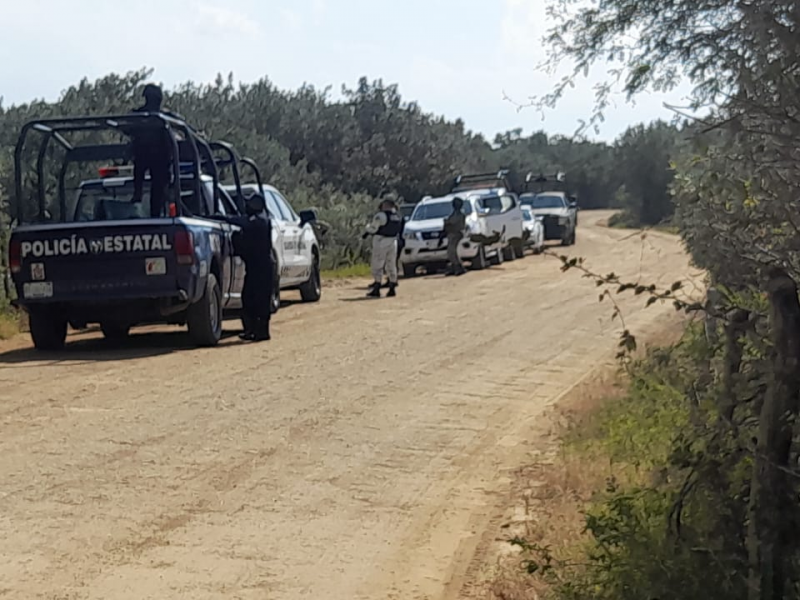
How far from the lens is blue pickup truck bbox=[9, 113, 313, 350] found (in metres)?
12.7

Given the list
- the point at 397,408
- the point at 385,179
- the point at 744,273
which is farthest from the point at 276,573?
the point at 385,179

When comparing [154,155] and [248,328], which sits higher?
[154,155]

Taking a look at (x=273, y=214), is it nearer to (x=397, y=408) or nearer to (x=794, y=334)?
(x=397, y=408)

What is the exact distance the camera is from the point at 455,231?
2555cm

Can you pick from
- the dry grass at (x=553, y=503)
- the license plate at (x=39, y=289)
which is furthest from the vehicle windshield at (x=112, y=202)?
the dry grass at (x=553, y=503)

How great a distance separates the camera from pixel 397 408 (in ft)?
33.1

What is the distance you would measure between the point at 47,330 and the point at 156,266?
1.58 meters

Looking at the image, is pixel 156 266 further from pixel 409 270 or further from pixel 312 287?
pixel 409 270

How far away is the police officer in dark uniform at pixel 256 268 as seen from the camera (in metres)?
13.8

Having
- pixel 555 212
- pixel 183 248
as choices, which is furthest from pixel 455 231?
pixel 555 212

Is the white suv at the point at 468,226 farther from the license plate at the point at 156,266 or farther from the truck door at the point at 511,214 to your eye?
the license plate at the point at 156,266

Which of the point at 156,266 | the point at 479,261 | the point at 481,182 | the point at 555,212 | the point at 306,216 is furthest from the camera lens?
the point at 555,212

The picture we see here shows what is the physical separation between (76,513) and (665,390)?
3869mm

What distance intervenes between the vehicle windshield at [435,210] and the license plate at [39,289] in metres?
15.7
